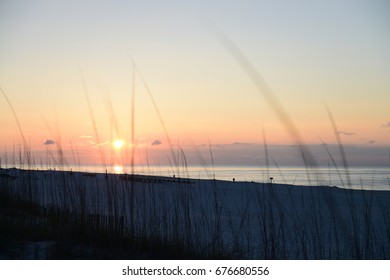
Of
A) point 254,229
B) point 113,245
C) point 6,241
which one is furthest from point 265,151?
point 254,229

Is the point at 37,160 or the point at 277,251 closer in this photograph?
the point at 277,251

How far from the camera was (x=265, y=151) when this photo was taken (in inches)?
98.3

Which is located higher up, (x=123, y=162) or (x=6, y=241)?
(x=123, y=162)

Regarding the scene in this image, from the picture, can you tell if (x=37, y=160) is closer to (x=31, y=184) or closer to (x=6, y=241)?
(x=31, y=184)

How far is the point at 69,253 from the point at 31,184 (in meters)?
1.53

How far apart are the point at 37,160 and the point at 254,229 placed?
2536 mm
